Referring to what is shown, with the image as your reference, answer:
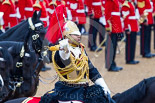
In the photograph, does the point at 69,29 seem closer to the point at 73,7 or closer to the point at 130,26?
the point at 130,26

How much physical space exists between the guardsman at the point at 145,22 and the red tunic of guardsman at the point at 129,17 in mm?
382

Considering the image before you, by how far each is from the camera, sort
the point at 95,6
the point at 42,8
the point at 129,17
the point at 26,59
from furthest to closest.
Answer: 1. the point at 95,6
2. the point at 129,17
3. the point at 42,8
4. the point at 26,59

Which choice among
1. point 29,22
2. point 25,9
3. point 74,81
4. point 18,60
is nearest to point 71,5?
point 25,9

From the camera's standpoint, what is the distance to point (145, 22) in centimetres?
1092

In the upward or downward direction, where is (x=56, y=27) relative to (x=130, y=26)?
upward

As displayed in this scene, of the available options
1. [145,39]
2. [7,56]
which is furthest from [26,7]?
[7,56]

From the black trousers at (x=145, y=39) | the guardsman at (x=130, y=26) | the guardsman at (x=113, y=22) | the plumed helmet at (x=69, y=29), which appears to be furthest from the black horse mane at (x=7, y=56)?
the black trousers at (x=145, y=39)

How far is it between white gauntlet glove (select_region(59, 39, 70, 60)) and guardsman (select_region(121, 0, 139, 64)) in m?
5.90

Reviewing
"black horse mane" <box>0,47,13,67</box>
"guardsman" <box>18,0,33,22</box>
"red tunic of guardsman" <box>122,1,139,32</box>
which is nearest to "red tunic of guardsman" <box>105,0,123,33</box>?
"red tunic of guardsman" <box>122,1,139,32</box>

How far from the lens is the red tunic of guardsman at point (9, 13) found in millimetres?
9518

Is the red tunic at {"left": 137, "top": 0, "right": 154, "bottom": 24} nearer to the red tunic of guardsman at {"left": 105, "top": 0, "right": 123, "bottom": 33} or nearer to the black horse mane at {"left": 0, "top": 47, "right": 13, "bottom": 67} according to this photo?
the red tunic of guardsman at {"left": 105, "top": 0, "right": 123, "bottom": 33}

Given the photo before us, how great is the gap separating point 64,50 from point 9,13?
5.91m

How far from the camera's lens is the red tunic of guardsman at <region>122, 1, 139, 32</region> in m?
9.84

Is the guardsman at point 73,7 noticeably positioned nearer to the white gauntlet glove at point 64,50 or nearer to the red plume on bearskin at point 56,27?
the red plume on bearskin at point 56,27
